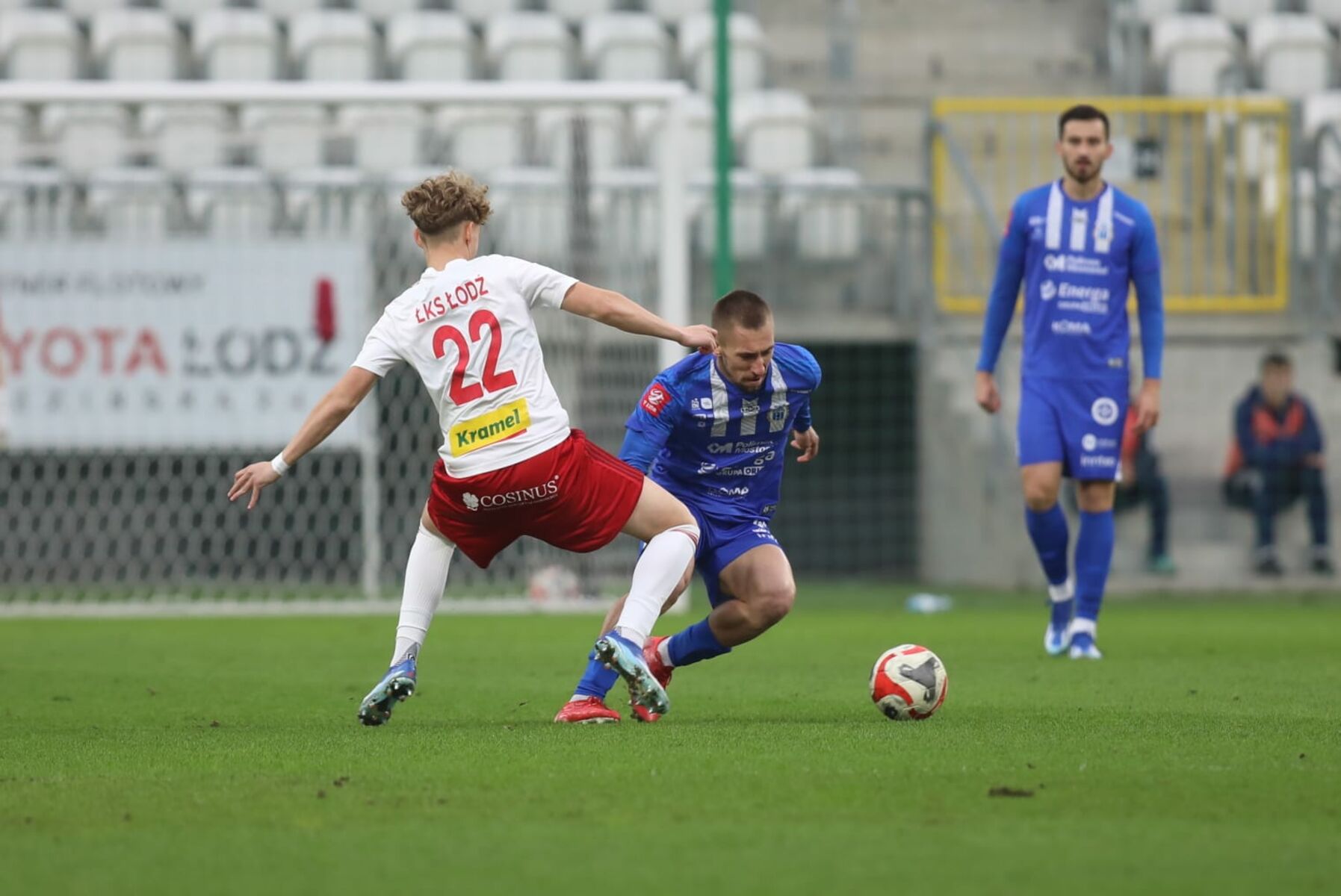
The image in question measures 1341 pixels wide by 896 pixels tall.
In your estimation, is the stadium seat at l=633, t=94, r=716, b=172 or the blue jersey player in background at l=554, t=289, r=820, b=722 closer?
the blue jersey player in background at l=554, t=289, r=820, b=722

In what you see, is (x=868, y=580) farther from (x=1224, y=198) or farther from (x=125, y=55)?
(x=125, y=55)

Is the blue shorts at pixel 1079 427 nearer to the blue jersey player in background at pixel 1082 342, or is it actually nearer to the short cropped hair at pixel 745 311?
the blue jersey player in background at pixel 1082 342

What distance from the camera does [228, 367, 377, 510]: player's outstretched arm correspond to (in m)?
4.77

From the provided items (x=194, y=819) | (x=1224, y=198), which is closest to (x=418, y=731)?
(x=194, y=819)

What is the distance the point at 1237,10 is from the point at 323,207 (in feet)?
27.7

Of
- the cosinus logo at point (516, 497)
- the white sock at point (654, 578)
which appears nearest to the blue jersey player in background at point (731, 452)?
the white sock at point (654, 578)

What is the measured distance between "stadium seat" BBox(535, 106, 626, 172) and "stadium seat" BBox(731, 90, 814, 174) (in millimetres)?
1144

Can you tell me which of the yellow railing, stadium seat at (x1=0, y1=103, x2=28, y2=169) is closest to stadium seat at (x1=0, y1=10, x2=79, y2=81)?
stadium seat at (x1=0, y1=103, x2=28, y2=169)

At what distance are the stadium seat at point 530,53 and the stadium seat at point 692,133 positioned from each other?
92cm

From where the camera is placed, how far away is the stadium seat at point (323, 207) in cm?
1274

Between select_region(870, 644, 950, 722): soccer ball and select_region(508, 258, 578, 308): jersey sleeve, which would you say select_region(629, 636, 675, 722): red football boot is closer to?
select_region(870, 644, 950, 722): soccer ball

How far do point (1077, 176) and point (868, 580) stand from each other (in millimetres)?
7258

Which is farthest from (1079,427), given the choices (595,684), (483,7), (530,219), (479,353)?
(483,7)

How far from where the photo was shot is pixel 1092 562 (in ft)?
23.8
